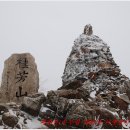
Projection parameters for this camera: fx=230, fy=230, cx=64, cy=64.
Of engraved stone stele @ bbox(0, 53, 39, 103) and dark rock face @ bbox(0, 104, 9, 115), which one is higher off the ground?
engraved stone stele @ bbox(0, 53, 39, 103)

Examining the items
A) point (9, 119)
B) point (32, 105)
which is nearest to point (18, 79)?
point (32, 105)

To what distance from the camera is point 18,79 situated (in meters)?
11.9

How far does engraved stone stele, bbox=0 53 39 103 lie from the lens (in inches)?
462

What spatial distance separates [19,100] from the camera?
11578 mm

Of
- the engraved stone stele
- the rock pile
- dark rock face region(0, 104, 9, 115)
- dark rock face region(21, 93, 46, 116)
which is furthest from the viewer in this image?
the engraved stone stele

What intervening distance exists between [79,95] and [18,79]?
4458 mm

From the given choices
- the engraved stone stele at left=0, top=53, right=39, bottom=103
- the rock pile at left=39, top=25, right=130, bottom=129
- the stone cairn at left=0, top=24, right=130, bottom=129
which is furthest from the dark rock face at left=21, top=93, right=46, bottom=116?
the engraved stone stele at left=0, top=53, right=39, bottom=103

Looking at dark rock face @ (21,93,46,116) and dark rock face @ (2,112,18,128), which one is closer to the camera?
dark rock face @ (2,112,18,128)

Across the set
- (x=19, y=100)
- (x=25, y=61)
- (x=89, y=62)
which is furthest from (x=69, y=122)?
(x=25, y=61)

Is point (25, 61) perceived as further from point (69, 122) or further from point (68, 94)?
point (69, 122)

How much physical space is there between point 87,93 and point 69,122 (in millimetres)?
1959

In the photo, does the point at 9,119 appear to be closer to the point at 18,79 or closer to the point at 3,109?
the point at 3,109

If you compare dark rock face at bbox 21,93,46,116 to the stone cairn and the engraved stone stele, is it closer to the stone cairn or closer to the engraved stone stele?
the stone cairn

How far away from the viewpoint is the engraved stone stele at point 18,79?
11.7 m
